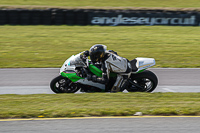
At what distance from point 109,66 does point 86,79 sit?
757 millimetres

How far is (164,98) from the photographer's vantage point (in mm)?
8422

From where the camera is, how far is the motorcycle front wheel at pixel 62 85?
30.8 feet

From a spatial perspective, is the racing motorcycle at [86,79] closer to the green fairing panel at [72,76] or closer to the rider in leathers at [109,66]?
the green fairing panel at [72,76]

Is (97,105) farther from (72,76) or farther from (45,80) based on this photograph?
(45,80)

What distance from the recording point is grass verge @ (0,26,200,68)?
1484 centimetres

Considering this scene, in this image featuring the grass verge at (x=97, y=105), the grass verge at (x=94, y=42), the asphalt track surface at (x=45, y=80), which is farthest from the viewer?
the grass verge at (x=94, y=42)

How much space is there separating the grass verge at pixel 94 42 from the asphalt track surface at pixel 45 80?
94 cm

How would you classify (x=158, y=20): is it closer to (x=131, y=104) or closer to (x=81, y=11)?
(x=81, y=11)

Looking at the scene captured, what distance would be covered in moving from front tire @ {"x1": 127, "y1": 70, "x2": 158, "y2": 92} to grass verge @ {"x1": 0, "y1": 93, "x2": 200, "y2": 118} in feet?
2.30

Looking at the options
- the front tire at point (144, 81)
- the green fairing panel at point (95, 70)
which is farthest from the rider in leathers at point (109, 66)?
the front tire at point (144, 81)

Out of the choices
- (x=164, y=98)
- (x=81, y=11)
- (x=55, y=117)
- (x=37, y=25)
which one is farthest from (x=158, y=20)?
(x=55, y=117)

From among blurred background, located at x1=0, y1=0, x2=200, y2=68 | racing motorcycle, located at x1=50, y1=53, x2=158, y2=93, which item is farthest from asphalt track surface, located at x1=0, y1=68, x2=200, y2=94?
blurred background, located at x1=0, y1=0, x2=200, y2=68

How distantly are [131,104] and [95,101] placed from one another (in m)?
0.90

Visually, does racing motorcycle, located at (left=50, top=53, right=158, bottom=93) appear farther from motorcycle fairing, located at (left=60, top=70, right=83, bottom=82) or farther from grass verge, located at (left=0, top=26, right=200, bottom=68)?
grass verge, located at (left=0, top=26, right=200, bottom=68)
